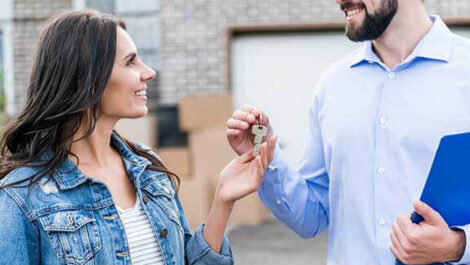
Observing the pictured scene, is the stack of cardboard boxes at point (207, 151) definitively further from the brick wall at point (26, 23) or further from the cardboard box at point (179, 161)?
the brick wall at point (26, 23)

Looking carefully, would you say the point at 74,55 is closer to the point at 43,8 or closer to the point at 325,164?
the point at 325,164

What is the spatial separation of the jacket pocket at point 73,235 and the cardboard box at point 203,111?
20.4ft

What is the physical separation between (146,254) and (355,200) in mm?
704

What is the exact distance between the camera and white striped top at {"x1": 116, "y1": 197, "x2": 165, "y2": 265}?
6.82 ft

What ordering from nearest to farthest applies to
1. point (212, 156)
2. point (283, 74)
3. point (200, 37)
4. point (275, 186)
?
point (275, 186) < point (212, 156) < point (200, 37) < point (283, 74)

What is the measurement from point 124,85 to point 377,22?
83 cm

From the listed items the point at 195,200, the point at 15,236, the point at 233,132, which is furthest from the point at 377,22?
the point at 195,200

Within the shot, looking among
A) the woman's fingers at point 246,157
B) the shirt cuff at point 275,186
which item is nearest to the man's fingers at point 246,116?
the woman's fingers at point 246,157

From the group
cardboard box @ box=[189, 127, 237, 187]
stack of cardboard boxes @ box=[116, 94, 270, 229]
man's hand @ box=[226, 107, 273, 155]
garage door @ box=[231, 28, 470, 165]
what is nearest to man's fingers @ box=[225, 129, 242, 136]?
man's hand @ box=[226, 107, 273, 155]

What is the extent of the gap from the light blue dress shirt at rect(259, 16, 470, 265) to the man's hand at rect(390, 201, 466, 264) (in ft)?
0.80

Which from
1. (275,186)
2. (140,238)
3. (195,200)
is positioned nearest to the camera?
(140,238)

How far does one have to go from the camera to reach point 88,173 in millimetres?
2115

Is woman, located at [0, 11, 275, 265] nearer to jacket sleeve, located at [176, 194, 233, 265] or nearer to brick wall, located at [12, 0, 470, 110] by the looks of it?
jacket sleeve, located at [176, 194, 233, 265]

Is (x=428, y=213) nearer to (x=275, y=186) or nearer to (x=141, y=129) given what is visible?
(x=275, y=186)
